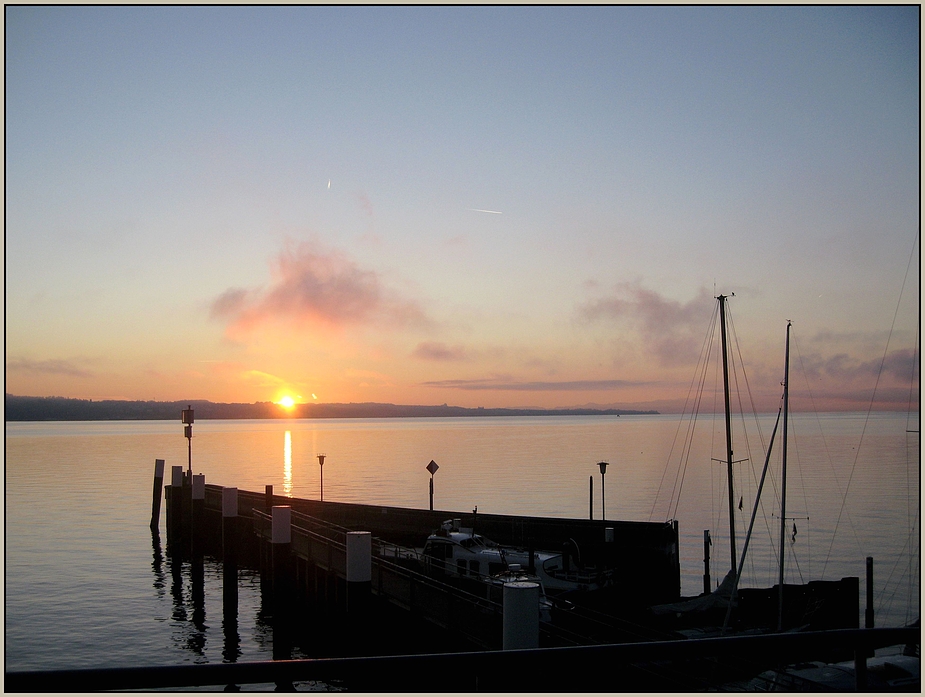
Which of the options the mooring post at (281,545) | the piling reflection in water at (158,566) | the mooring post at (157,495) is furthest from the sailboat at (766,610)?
the mooring post at (157,495)

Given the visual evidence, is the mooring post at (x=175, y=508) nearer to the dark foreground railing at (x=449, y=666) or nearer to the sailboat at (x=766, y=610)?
the sailboat at (x=766, y=610)

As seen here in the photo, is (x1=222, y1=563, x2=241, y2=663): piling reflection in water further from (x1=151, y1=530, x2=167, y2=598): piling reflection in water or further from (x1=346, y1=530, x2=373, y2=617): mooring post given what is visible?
(x1=346, y1=530, x2=373, y2=617): mooring post

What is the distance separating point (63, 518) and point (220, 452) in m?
110

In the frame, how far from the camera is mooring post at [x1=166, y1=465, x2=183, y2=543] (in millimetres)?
45966

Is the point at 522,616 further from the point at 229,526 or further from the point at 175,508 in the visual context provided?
the point at 175,508

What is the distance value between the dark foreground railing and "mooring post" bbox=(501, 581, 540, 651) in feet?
22.0

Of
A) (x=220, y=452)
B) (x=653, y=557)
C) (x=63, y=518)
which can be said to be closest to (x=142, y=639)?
(x=653, y=557)

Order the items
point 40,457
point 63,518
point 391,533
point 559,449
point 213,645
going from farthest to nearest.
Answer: point 559,449, point 40,457, point 63,518, point 391,533, point 213,645

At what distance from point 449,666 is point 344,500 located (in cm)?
7070

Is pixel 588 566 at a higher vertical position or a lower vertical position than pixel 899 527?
higher

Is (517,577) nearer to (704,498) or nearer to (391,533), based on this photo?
(391,533)

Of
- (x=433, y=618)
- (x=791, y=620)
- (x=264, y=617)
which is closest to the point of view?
(x=433, y=618)

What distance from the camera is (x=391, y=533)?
130 feet

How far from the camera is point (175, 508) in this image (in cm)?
4728
